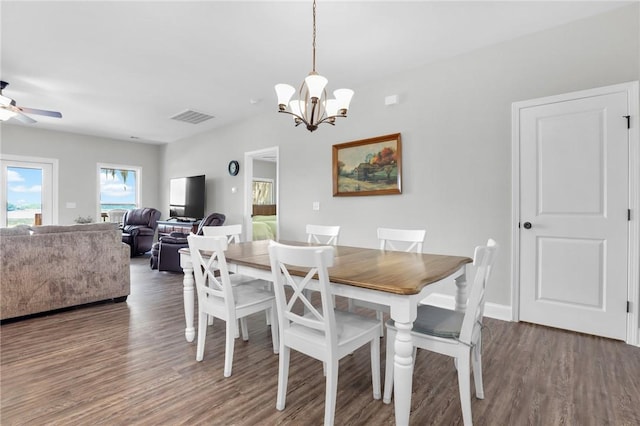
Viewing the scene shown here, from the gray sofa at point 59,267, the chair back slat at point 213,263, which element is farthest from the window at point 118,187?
the chair back slat at point 213,263

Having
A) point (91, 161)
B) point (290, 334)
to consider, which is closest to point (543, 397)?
point (290, 334)

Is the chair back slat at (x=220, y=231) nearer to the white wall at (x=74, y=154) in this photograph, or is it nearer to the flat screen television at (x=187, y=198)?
the flat screen television at (x=187, y=198)

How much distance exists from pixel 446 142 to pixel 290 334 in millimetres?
2581

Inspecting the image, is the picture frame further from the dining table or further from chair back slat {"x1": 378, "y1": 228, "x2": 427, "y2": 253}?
the dining table

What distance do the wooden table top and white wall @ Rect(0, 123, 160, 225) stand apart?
5913 millimetres

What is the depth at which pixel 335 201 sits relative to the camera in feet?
13.7

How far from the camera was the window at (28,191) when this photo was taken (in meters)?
5.91

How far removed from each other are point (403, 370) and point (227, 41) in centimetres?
303

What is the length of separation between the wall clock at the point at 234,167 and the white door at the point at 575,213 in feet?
14.2

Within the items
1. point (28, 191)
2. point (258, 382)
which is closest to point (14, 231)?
point (258, 382)

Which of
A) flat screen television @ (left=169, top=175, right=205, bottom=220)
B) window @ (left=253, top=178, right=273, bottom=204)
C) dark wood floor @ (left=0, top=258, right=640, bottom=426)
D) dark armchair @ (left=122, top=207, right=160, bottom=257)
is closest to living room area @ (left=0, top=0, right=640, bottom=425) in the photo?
dark wood floor @ (left=0, top=258, right=640, bottom=426)

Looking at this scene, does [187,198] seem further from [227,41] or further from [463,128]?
A: [463,128]

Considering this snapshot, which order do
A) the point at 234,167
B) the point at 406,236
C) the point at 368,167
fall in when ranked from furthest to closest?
the point at 234,167, the point at 368,167, the point at 406,236

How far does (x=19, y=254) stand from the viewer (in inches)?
113
